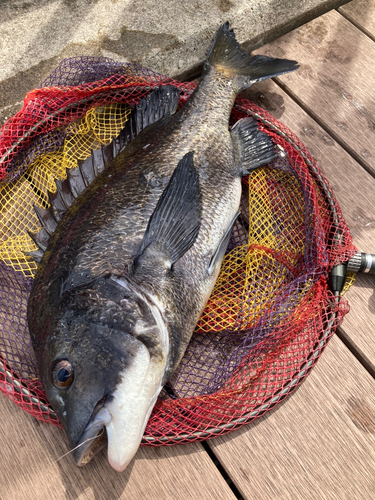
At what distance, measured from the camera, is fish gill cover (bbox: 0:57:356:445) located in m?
1.82

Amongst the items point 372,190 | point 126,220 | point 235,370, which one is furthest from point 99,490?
point 372,190

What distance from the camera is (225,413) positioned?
5.94ft

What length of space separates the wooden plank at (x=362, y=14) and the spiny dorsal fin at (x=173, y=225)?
2446 mm

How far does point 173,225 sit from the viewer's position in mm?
1782

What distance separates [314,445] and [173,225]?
1205mm

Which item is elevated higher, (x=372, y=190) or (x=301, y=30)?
(x=301, y=30)

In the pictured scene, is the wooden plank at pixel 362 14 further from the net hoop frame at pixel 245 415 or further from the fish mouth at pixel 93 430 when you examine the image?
the fish mouth at pixel 93 430

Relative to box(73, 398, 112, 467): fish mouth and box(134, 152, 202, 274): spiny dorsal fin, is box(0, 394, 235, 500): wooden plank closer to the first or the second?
box(73, 398, 112, 467): fish mouth

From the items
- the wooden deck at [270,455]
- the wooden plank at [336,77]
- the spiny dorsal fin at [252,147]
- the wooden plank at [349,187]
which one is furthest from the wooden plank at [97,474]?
the wooden plank at [336,77]

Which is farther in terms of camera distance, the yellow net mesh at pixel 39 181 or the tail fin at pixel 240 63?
the tail fin at pixel 240 63

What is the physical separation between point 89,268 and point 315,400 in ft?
4.12

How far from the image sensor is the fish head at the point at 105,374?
1406mm

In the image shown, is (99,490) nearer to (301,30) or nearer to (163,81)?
(163,81)

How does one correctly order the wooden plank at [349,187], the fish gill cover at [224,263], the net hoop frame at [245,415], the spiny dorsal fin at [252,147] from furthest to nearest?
the spiny dorsal fin at [252,147]
the wooden plank at [349,187]
the fish gill cover at [224,263]
the net hoop frame at [245,415]
